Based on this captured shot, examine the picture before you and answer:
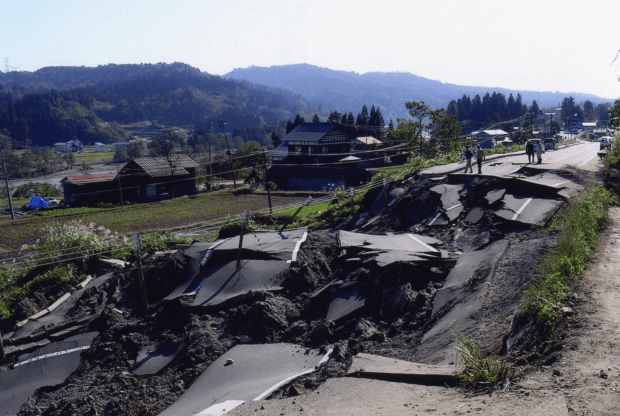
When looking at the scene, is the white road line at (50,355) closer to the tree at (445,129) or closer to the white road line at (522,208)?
the white road line at (522,208)

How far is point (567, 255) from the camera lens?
25.0ft

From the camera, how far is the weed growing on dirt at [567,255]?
5828mm

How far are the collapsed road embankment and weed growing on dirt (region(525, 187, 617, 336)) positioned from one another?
1.16ft

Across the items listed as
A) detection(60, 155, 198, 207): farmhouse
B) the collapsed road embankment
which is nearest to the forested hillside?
detection(60, 155, 198, 207): farmhouse

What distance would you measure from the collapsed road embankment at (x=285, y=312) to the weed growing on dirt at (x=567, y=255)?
14.0 inches

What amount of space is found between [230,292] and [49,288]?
7.20 meters

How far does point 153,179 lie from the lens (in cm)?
4469

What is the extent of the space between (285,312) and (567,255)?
18.2 feet

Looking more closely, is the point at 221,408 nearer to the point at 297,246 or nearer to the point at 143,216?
the point at 297,246

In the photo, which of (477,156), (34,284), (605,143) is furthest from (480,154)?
(605,143)

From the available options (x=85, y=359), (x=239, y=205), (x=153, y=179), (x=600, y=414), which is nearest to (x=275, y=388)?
(x=600, y=414)

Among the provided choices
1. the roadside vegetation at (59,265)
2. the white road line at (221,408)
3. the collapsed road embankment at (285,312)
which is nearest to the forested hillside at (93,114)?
the roadside vegetation at (59,265)

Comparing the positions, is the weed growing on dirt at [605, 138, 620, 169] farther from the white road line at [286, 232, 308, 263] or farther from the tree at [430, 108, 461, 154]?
the tree at [430, 108, 461, 154]

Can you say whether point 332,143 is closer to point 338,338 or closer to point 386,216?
point 386,216
